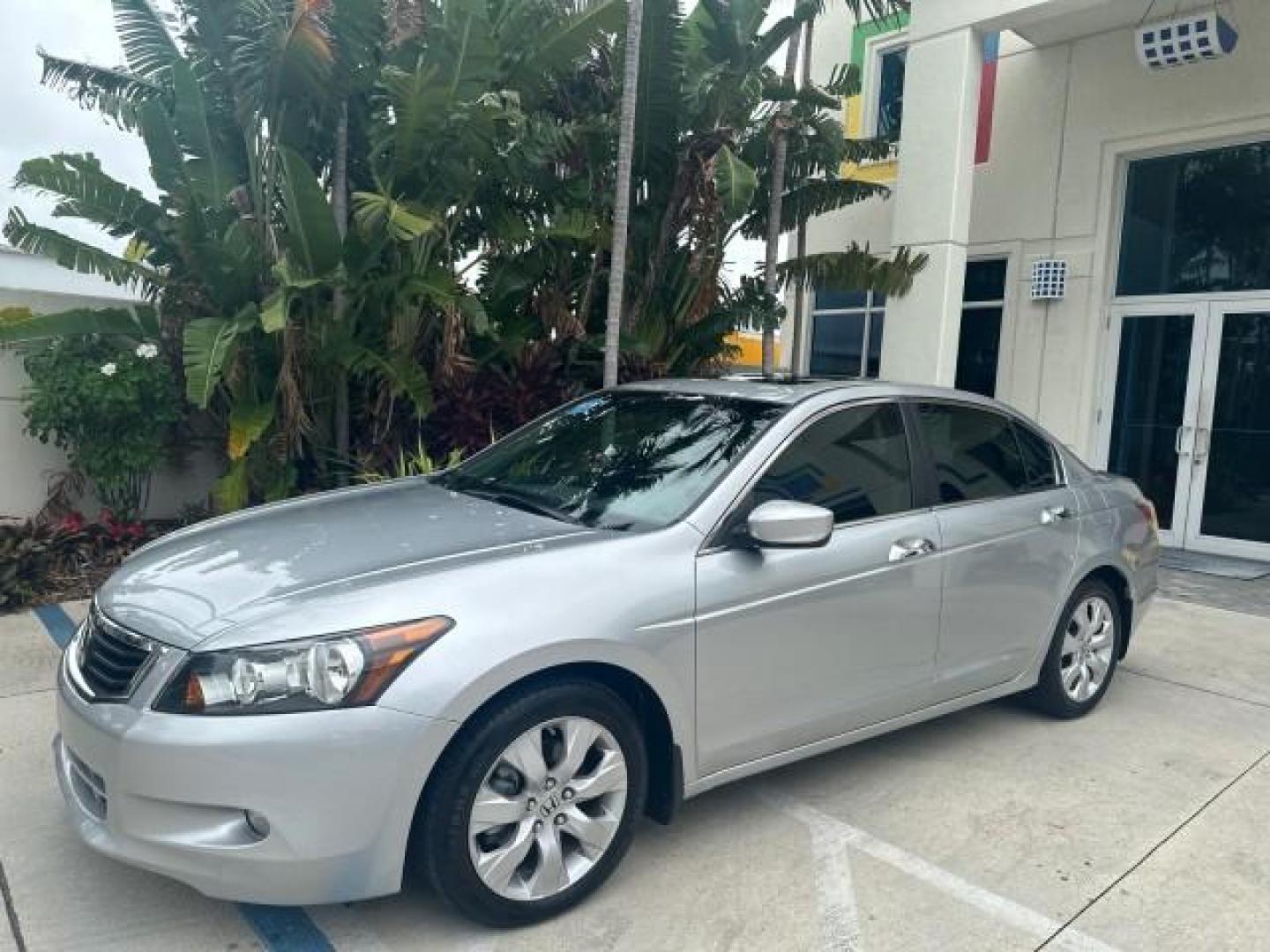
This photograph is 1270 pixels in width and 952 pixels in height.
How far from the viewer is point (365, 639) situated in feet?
8.38

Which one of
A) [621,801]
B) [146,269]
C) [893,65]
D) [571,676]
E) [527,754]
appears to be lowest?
[621,801]

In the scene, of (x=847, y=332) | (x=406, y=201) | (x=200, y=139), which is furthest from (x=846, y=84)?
(x=200, y=139)

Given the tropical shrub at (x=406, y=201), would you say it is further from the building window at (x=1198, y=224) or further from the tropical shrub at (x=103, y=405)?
the building window at (x=1198, y=224)

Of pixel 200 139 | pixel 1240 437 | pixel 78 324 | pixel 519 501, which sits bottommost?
pixel 519 501

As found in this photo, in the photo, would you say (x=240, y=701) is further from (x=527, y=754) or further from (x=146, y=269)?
(x=146, y=269)

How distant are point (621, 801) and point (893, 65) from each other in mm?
10787

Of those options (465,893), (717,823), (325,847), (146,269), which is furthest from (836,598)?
(146,269)

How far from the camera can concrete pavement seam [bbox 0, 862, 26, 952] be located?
272cm

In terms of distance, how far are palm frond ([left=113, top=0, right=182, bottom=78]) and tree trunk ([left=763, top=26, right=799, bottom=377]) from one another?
474cm

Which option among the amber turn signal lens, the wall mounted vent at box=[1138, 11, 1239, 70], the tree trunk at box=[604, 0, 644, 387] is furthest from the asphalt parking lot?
the wall mounted vent at box=[1138, 11, 1239, 70]

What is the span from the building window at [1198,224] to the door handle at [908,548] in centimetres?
693

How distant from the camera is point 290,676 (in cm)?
251

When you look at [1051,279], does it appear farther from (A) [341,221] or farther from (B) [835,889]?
(B) [835,889]

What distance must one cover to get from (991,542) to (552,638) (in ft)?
7.20
